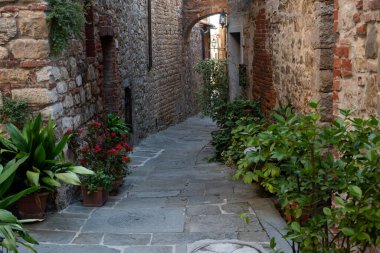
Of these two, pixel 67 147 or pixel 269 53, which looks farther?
pixel 269 53

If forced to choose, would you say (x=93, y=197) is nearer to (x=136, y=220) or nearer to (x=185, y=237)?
(x=136, y=220)

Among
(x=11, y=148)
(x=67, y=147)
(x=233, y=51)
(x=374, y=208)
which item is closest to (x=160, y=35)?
(x=233, y=51)

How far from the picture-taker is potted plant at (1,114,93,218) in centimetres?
486

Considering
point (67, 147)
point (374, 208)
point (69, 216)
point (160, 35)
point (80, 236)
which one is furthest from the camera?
point (160, 35)

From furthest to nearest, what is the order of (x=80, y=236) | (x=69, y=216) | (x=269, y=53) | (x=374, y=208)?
1. (x=269, y=53)
2. (x=69, y=216)
3. (x=80, y=236)
4. (x=374, y=208)

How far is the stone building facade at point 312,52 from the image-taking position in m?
3.44

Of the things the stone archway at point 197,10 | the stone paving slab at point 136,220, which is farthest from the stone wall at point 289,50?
the stone archway at point 197,10

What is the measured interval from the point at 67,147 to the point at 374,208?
4177mm

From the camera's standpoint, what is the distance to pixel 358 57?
11.8ft

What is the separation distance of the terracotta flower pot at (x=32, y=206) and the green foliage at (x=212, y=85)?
7.43 meters

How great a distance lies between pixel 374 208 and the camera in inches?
92.4

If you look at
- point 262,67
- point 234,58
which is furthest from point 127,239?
point 234,58

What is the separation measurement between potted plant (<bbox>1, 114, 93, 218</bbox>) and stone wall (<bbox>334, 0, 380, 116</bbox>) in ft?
8.10

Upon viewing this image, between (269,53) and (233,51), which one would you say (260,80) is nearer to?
(269,53)
